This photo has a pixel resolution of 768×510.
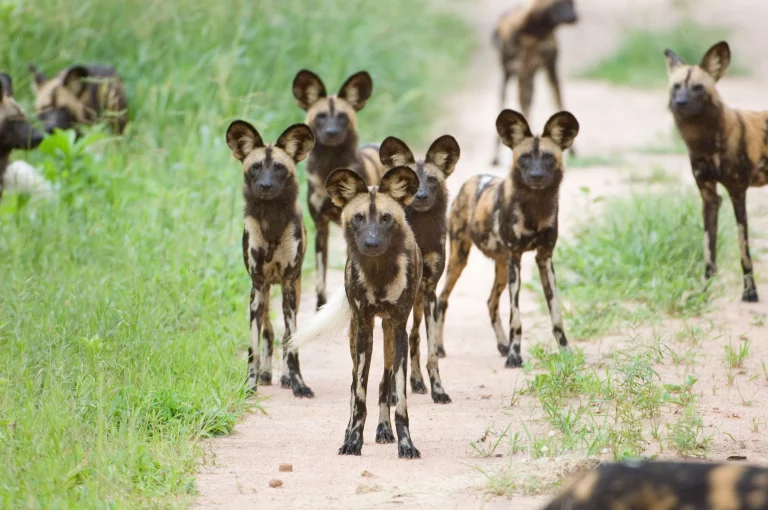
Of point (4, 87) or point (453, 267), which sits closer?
point (453, 267)

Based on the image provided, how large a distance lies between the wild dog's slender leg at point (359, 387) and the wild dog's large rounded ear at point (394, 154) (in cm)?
89

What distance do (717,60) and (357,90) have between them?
184 cm

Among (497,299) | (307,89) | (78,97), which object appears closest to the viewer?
(497,299)

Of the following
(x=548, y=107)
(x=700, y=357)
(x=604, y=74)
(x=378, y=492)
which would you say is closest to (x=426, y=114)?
(x=548, y=107)

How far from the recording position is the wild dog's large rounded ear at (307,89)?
569 cm

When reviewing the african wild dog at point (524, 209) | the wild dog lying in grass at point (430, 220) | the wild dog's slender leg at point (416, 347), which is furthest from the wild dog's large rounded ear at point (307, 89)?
the wild dog's slender leg at point (416, 347)

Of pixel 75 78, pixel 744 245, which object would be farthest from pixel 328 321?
pixel 75 78

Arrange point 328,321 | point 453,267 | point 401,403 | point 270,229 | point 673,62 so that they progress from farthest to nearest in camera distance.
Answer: point 673,62
point 453,267
point 270,229
point 328,321
point 401,403

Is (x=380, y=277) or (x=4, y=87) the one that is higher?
(x=4, y=87)

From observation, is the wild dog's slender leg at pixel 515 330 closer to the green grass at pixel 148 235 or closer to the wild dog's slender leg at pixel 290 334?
the wild dog's slender leg at pixel 290 334

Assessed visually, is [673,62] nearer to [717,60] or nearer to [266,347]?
[717,60]

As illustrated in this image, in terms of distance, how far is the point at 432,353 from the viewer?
173 inches

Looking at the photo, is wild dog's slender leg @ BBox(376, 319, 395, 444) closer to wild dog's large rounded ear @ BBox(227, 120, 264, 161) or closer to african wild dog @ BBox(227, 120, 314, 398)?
african wild dog @ BBox(227, 120, 314, 398)

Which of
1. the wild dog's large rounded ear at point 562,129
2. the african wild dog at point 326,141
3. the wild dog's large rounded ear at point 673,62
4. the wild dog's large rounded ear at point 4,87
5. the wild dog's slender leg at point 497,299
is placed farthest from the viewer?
the wild dog's large rounded ear at point 4,87
